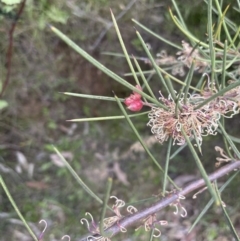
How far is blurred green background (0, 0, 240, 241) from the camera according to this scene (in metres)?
1.17

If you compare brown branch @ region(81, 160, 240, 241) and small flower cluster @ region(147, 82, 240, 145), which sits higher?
small flower cluster @ region(147, 82, 240, 145)

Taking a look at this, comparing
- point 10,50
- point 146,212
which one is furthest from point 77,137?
point 146,212

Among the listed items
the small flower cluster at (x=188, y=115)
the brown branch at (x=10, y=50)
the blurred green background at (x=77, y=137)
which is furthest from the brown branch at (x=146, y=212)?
the brown branch at (x=10, y=50)

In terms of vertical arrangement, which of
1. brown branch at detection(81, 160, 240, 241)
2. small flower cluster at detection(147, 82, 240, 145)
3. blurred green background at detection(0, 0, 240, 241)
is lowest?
blurred green background at detection(0, 0, 240, 241)

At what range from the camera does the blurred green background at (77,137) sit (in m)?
1.17

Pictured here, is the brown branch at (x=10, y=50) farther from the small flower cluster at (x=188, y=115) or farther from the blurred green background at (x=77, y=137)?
the small flower cluster at (x=188, y=115)

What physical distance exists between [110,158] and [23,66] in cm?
45

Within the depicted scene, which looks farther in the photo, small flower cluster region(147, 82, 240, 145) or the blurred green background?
the blurred green background

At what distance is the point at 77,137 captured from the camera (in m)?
1.32

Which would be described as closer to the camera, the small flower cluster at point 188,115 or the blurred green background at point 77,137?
the small flower cluster at point 188,115

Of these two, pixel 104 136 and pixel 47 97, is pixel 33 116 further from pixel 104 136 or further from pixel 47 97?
pixel 104 136

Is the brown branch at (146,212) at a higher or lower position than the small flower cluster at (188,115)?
lower

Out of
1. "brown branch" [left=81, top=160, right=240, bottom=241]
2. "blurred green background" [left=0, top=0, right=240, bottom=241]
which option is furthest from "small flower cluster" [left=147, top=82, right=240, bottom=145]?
"blurred green background" [left=0, top=0, right=240, bottom=241]

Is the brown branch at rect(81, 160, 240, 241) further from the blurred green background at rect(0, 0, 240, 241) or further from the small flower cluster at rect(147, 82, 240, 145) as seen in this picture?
the blurred green background at rect(0, 0, 240, 241)
